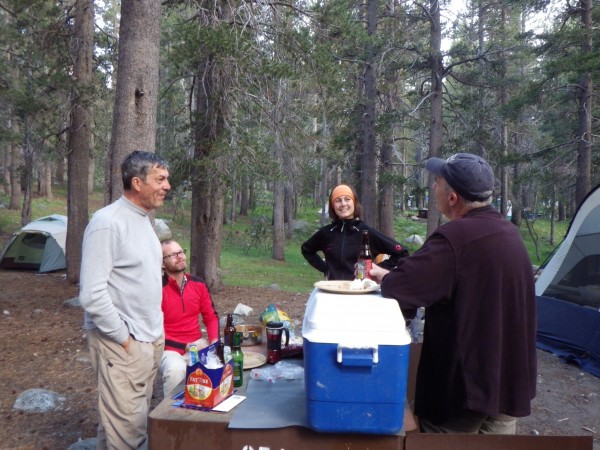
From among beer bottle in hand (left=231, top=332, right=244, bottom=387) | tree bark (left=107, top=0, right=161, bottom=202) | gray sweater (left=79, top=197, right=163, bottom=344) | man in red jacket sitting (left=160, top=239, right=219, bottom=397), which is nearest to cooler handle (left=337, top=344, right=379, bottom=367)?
beer bottle in hand (left=231, top=332, right=244, bottom=387)

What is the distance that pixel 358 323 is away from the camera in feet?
6.28

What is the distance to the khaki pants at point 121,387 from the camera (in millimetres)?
2785

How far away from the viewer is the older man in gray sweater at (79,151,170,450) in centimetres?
265

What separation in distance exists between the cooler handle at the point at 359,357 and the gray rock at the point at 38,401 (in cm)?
380

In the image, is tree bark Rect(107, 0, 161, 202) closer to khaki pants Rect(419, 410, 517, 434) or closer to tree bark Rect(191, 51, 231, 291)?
tree bark Rect(191, 51, 231, 291)

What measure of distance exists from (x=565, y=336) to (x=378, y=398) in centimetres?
599

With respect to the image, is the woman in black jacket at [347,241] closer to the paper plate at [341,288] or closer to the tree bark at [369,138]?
the paper plate at [341,288]

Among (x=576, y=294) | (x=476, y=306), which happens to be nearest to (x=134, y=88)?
(x=476, y=306)

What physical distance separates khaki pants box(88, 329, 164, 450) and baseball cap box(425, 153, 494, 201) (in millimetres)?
1794

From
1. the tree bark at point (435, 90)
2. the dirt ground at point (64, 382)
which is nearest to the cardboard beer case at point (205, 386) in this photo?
the dirt ground at point (64, 382)

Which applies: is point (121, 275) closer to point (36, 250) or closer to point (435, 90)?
point (36, 250)

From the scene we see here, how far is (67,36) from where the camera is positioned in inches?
392

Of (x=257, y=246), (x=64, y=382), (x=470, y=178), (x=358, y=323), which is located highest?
(x=470, y=178)

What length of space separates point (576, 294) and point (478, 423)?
5645mm
